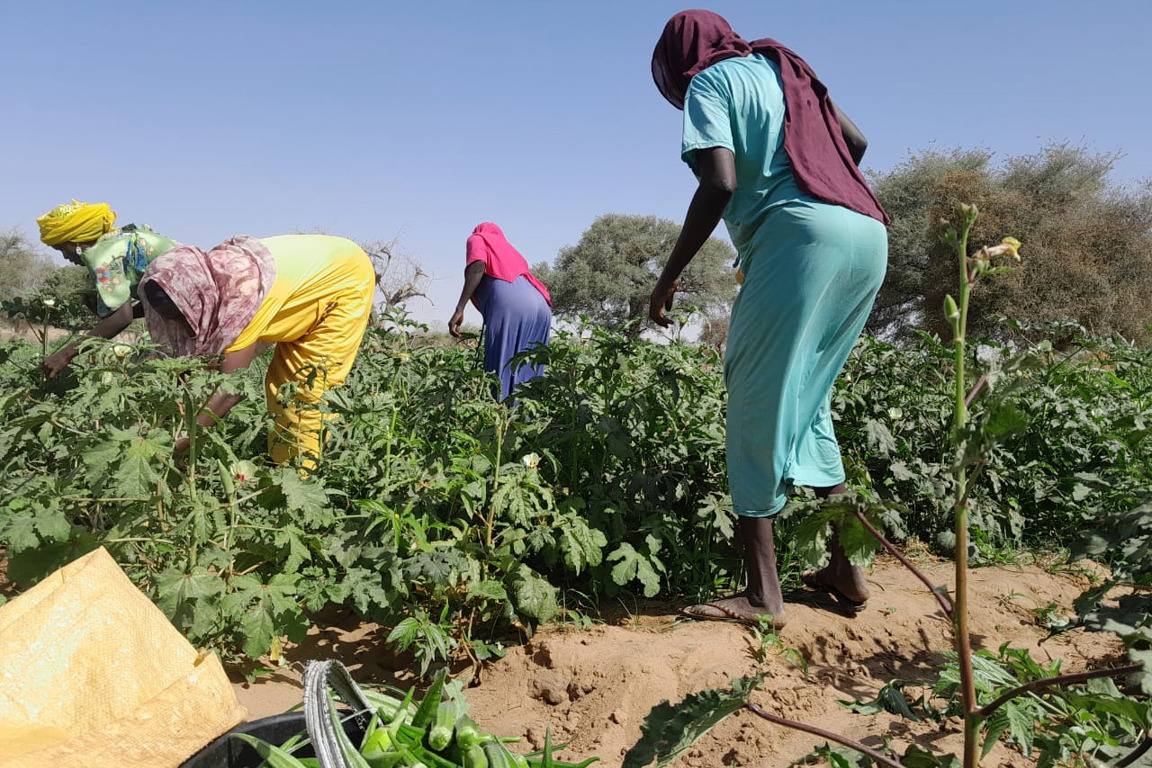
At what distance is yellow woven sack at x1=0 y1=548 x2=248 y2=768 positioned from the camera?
1.43 meters

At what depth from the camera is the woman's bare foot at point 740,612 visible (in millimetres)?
2529

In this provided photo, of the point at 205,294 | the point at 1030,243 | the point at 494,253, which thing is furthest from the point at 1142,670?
the point at 1030,243

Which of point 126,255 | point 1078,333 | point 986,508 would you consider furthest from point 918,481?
point 126,255

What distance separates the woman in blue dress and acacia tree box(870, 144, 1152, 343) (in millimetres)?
15828

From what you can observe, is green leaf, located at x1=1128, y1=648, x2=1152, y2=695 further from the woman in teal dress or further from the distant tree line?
the distant tree line

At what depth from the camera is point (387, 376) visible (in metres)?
4.16

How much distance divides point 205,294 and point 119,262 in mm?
1771

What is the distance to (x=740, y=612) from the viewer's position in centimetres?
254

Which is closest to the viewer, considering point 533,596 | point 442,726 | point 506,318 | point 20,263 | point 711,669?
point 442,726

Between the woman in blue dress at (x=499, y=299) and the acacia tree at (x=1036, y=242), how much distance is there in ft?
51.9

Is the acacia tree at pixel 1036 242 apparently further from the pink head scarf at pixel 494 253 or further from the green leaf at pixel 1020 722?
the green leaf at pixel 1020 722

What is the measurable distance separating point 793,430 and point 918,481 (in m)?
1.21

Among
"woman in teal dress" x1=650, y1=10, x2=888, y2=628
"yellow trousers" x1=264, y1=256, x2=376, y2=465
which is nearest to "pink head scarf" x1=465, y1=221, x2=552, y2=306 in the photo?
"yellow trousers" x1=264, y1=256, x2=376, y2=465

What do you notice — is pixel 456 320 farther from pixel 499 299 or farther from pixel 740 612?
pixel 740 612
